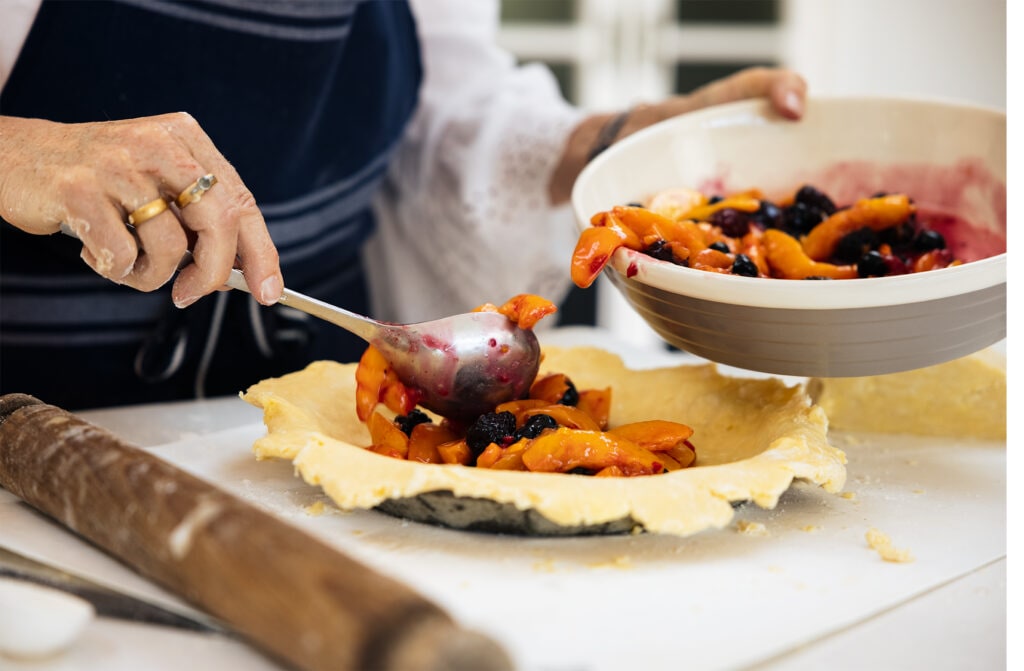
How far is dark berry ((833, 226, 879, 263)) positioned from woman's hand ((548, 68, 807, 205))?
12.5 inches

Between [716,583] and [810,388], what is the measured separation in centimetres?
53

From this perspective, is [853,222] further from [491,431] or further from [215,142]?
[215,142]

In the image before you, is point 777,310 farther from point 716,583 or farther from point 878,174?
point 878,174

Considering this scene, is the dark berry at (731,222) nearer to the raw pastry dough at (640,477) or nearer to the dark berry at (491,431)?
the raw pastry dough at (640,477)

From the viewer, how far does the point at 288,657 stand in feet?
2.25

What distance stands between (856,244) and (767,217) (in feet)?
0.42

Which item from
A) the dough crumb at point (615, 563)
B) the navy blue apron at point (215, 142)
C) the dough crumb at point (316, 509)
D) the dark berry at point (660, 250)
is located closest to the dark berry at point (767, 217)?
the dark berry at point (660, 250)

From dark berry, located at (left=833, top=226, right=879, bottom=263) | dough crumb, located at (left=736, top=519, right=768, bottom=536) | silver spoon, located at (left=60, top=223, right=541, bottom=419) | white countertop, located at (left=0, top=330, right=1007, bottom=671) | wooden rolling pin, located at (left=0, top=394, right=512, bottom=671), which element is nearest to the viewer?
wooden rolling pin, located at (left=0, top=394, right=512, bottom=671)

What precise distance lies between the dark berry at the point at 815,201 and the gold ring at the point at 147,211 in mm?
Answer: 860

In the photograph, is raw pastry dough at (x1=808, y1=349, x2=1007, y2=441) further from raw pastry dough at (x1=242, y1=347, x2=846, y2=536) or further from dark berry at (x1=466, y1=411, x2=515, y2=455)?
dark berry at (x1=466, y1=411, x2=515, y2=455)

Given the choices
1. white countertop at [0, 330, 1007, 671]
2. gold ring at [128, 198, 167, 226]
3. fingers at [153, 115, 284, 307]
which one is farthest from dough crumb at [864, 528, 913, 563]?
gold ring at [128, 198, 167, 226]

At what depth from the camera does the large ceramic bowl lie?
3.23ft

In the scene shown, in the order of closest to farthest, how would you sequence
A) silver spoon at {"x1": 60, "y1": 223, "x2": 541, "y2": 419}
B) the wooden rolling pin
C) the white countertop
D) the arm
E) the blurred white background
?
the wooden rolling pin < the white countertop < silver spoon at {"x1": 60, "y1": 223, "x2": 541, "y2": 419} < the arm < the blurred white background

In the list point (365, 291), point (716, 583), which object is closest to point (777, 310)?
point (716, 583)
